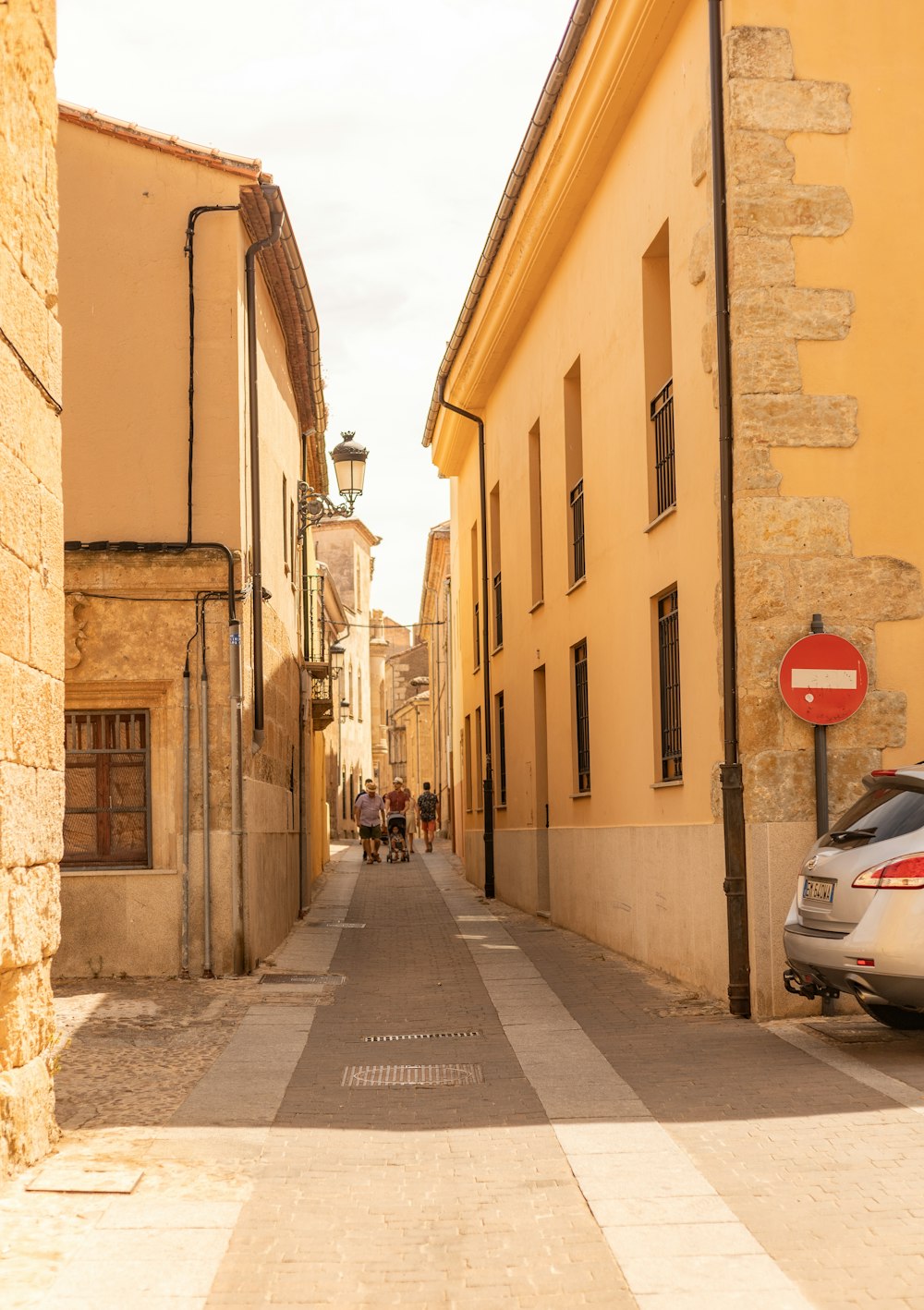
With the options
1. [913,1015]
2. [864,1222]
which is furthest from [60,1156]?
[913,1015]

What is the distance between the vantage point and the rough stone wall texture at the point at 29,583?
227 inches

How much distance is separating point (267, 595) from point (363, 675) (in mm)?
47963

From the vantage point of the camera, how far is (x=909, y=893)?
7.68 metres

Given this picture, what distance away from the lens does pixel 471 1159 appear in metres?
6.08

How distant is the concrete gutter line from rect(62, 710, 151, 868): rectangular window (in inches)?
272

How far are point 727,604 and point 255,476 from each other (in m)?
4.88

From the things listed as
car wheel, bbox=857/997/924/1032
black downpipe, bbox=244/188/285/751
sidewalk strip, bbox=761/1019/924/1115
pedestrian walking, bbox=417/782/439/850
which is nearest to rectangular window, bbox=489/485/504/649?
black downpipe, bbox=244/188/285/751

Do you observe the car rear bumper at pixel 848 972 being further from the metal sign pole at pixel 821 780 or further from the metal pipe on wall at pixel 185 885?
the metal pipe on wall at pixel 185 885

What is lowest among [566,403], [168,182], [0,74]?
[0,74]

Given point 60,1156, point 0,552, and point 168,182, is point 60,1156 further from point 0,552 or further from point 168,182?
point 168,182

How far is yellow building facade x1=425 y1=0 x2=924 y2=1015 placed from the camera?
9.82 m

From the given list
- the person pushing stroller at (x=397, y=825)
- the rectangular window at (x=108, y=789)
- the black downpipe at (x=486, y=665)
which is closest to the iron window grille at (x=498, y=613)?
the black downpipe at (x=486, y=665)

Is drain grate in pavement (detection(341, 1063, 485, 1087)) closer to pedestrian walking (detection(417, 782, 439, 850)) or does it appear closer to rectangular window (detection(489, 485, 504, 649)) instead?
rectangular window (detection(489, 485, 504, 649))

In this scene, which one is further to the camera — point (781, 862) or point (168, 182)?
point (168, 182)
